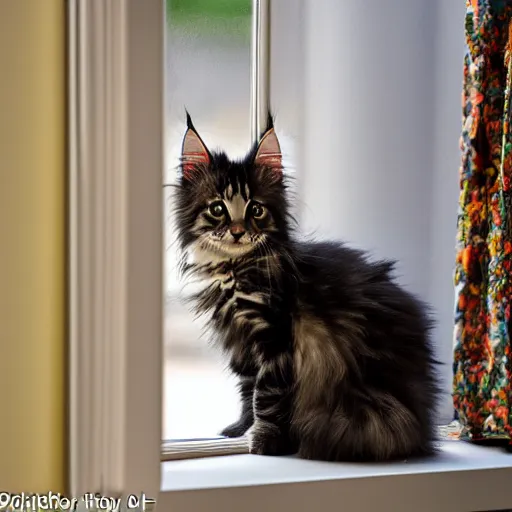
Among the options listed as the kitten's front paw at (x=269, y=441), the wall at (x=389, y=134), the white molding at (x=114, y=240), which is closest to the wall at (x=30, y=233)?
the white molding at (x=114, y=240)

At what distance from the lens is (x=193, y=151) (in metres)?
1.57

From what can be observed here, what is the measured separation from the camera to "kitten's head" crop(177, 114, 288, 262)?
61.5 inches

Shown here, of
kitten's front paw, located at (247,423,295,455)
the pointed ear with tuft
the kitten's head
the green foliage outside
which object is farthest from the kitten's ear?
kitten's front paw, located at (247,423,295,455)

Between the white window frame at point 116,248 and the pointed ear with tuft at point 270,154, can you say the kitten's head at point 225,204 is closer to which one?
the pointed ear with tuft at point 270,154

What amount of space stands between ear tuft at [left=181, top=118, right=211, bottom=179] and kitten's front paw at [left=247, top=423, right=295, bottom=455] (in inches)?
21.5

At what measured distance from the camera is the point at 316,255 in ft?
5.33

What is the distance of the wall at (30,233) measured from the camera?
115cm

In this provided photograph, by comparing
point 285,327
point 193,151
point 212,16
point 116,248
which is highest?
point 212,16

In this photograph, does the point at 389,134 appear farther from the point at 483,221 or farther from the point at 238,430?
the point at 238,430

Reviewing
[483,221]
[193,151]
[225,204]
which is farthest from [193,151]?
[483,221]

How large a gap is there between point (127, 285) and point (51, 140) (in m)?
0.26

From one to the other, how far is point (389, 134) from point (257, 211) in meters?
0.46

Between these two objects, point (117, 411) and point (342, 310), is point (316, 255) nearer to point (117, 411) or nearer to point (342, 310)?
point (342, 310)

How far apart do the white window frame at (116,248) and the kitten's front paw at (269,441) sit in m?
0.29
